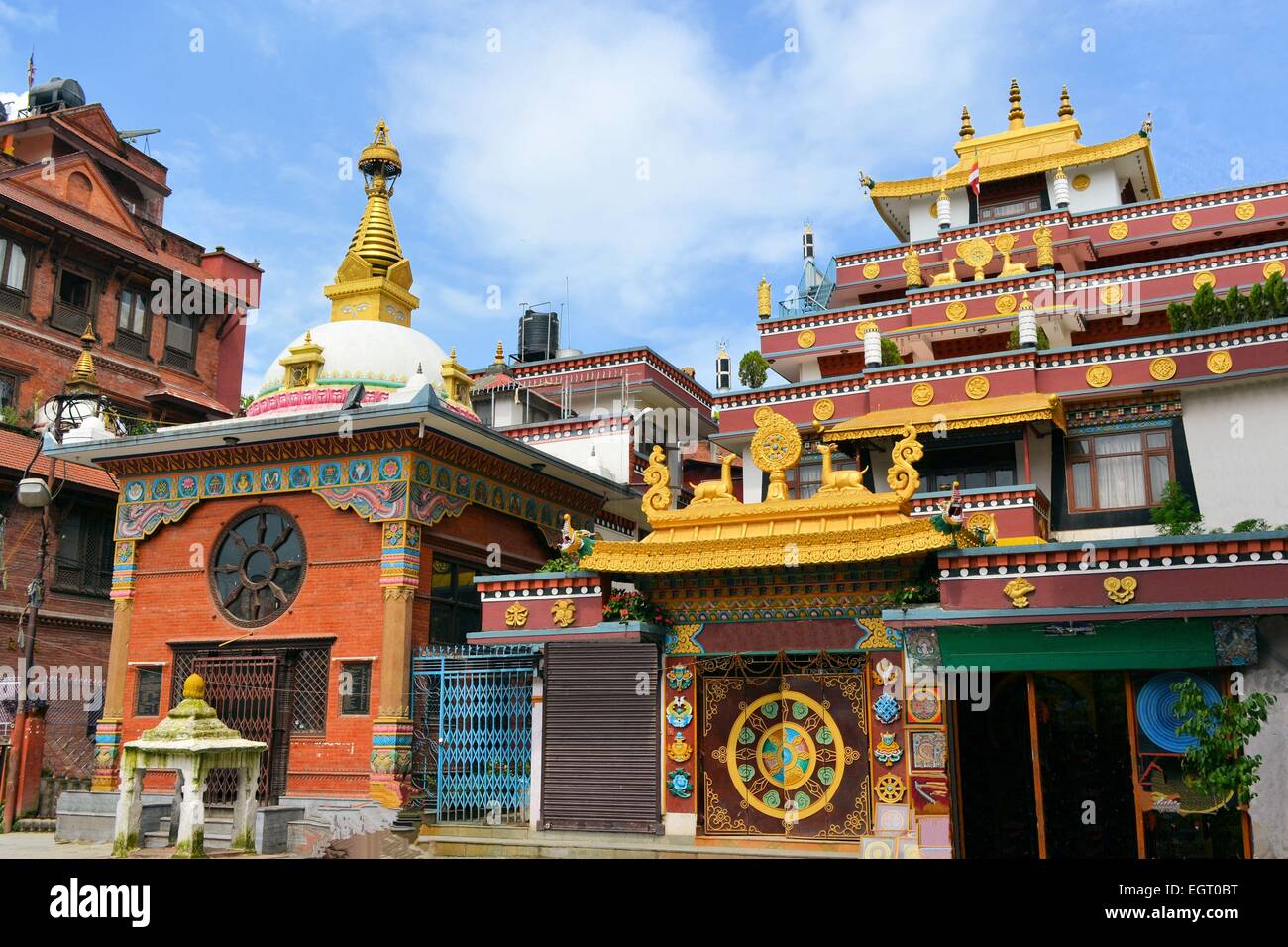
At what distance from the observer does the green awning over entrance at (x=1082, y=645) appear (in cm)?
1605

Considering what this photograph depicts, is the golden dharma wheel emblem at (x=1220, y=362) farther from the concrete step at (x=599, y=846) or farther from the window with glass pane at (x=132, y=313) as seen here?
the window with glass pane at (x=132, y=313)

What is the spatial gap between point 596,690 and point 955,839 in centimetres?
625

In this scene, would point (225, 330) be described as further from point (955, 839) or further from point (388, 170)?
point (955, 839)

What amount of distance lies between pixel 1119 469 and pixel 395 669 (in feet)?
48.2

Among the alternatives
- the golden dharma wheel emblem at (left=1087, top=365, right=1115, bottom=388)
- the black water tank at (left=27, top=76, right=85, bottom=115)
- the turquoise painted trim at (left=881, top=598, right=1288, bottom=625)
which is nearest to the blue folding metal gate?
the turquoise painted trim at (left=881, top=598, right=1288, bottom=625)

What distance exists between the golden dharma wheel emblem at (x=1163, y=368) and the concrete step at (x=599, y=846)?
11.6 meters

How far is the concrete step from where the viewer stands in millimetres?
17578

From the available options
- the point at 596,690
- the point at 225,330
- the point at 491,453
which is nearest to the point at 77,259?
the point at 225,330

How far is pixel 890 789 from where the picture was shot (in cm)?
1767

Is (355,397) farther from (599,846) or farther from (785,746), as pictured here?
(785,746)

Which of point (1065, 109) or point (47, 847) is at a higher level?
point (1065, 109)

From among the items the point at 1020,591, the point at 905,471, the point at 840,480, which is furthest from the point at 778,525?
the point at 1020,591
